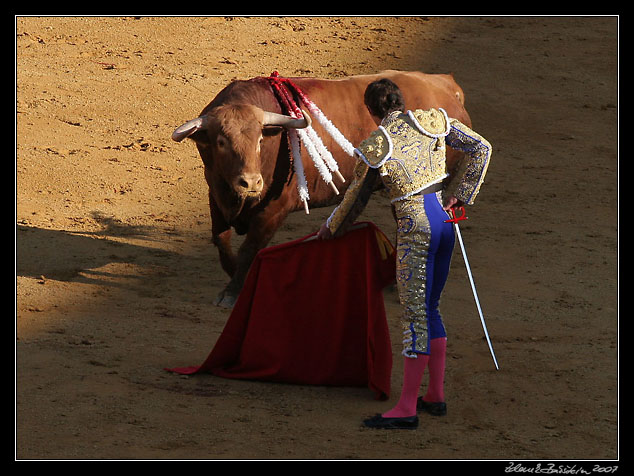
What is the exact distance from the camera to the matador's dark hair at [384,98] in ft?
15.1

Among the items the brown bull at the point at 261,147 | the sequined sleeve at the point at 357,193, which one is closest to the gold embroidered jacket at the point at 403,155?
the sequined sleeve at the point at 357,193

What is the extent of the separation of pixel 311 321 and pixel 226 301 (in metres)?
1.50

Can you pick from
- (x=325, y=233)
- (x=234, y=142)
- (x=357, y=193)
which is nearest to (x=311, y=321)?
(x=325, y=233)

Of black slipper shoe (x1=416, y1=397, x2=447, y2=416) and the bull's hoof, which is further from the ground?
the bull's hoof

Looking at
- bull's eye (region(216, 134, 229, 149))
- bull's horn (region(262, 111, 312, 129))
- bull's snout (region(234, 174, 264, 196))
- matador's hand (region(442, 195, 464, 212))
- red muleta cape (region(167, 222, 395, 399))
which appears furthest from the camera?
bull's horn (region(262, 111, 312, 129))

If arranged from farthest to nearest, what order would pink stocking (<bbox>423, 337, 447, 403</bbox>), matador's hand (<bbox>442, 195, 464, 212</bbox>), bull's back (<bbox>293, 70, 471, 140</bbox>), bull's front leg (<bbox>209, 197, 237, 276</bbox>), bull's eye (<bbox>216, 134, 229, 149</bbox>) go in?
bull's back (<bbox>293, 70, 471, 140</bbox>) < bull's front leg (<bbox>209, 197, 237, 276</bbox>) < bull's eye (<bbox>216, 134, 229, 149</bbox>) < matador's hand (<bbox>442, 195, 464, 212</bbox>) < pink stocking (<bbox>423, 337, 447, 403</bbox>)

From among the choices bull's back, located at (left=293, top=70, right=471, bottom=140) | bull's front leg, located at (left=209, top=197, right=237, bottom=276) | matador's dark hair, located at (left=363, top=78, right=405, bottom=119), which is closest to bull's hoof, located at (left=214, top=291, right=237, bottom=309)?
bull's front leg, located at (left=209, top=197, right=237, bottom=276)

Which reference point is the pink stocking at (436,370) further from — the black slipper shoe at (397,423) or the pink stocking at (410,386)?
the black slipper shoe at (397,423)

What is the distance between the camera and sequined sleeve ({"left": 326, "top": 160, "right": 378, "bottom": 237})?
461 centimetres

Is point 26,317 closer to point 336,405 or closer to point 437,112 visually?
point 336,405

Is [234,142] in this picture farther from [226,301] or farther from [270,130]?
[226,301]

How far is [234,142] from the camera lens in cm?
619

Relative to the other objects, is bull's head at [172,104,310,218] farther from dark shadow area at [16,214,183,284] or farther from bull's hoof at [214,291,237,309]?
dark shadow area at [16,214,183,284]

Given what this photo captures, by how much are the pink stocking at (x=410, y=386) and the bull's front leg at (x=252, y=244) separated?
2.19 m
